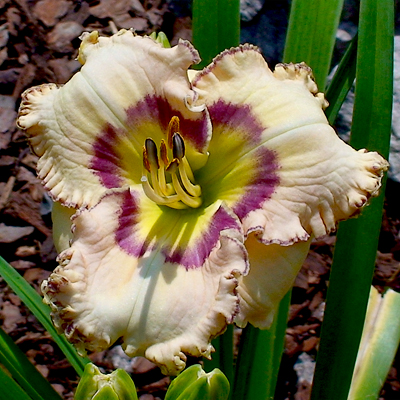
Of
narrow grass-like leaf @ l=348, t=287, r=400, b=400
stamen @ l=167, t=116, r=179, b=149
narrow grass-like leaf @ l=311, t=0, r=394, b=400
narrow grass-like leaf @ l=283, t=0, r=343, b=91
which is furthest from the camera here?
narrow grass-like leaf @ l=348, t=287, r=400, b=400

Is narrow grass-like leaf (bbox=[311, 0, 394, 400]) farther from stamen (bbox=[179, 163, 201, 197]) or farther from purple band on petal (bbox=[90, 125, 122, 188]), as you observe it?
purple band on petal (bbox=[90, 125, 122, 188])

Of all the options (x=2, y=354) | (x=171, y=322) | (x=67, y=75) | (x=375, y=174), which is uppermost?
(x=67, y=75)

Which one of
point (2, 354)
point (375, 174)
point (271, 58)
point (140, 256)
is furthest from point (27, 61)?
point (375, 174)

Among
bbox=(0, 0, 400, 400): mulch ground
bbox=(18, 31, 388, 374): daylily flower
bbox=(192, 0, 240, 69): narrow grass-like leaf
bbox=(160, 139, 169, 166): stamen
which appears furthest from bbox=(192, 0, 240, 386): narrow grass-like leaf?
bbox=(0, 0, 400, 400): mulch ground

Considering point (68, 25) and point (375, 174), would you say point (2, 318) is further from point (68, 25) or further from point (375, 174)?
point (375, 174)

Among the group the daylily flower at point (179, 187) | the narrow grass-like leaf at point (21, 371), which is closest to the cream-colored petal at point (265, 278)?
the daylily flower at point (179, 187)

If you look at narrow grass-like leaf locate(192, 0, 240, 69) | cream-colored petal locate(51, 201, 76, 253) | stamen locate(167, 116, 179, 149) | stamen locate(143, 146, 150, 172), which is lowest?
cream-colored petal locate(51, 201, 76, 253)
